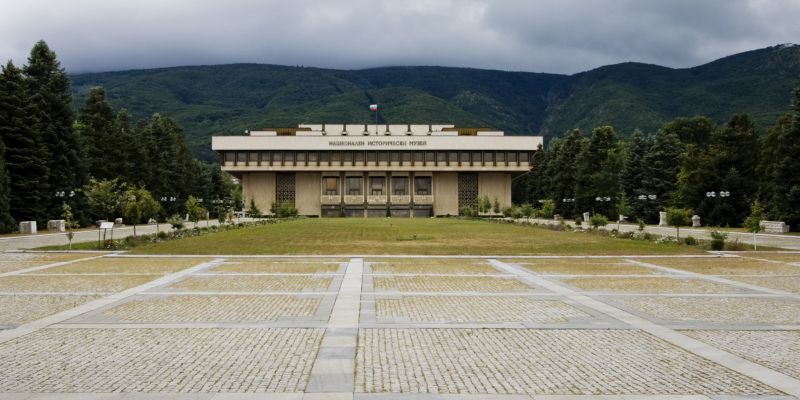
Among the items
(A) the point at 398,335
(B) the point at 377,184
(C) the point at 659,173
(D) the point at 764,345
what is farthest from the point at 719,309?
(B) the point at 377,184

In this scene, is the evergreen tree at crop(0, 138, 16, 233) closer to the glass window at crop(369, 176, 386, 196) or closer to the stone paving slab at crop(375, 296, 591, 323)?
the stone paving slab at crop(375, 296, 591, 323)

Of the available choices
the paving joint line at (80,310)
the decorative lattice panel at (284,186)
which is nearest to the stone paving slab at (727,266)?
the paving joint line at (80,310)

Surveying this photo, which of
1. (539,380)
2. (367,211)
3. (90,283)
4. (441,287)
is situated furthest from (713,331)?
(367,211)

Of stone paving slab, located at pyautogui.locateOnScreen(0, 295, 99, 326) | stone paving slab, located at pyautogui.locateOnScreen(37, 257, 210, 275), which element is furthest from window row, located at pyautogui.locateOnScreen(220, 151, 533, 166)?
stone paving slab, located at pyautogui.locateOnScreen(0, 295, 99, 326)

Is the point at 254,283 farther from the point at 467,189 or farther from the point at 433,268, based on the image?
the point at 467,189

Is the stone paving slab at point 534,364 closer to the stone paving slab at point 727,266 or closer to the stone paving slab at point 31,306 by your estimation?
the stone paving slab at point 31,306

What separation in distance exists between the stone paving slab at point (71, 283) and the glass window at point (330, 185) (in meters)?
75.6

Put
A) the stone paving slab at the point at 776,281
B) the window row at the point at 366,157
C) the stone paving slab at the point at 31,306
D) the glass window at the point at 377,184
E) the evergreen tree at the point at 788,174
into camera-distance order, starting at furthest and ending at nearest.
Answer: the glass window at the point at 377,184, the window row at the point at 366,157, the evergreen tree at the point at 788,174, the stone paving slab at the point at 776,281, the stone paving slab at the point at 31,306

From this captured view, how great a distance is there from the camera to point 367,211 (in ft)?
299

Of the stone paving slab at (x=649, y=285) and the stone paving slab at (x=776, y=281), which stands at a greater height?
the stone paving slab at (x=649, y=285)

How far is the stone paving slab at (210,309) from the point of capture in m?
10.9

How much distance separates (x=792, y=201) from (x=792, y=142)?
468 cm

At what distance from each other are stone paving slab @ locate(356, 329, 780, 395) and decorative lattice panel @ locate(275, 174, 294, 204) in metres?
84.9

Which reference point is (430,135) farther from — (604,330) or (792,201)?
(604,330)
